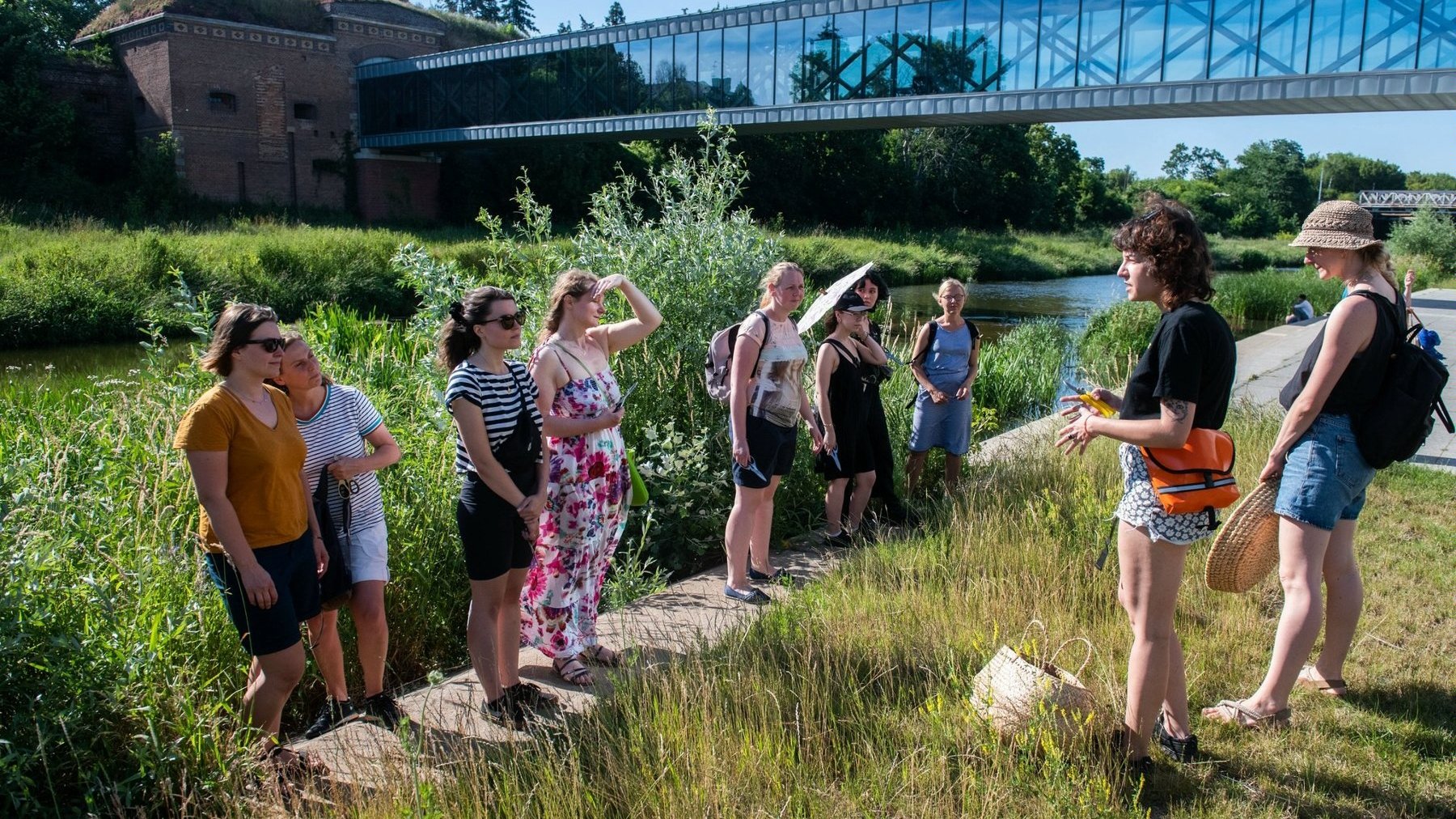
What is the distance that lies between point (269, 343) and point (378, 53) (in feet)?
158

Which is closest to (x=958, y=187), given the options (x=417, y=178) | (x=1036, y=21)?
(x=417, y=178)

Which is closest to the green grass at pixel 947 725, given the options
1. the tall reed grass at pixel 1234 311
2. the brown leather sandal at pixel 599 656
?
the brown leather sandal at pixel 599 656

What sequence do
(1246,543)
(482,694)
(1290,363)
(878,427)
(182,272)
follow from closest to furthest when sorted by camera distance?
1. (1246,543)
2. (482,694)
3. (878,427)
4. (1290,363)
5. (182,272)

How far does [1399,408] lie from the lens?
348cm

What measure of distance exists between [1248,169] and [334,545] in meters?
120

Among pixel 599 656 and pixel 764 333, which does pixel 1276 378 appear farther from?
pixel 599 656

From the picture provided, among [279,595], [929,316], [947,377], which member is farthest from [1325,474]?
[929,316]

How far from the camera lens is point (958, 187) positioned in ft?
217

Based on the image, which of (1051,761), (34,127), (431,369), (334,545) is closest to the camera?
(1051,761)

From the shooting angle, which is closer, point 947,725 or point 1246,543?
point 947,725

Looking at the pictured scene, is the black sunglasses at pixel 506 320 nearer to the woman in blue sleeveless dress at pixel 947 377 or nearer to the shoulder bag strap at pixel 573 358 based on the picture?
the shoulder bag strap at pixel 573 358

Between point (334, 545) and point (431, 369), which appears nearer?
point (334, 545)

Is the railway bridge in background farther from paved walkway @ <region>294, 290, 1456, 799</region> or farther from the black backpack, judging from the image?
the black backpack

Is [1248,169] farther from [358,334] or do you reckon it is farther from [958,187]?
[358,334]
